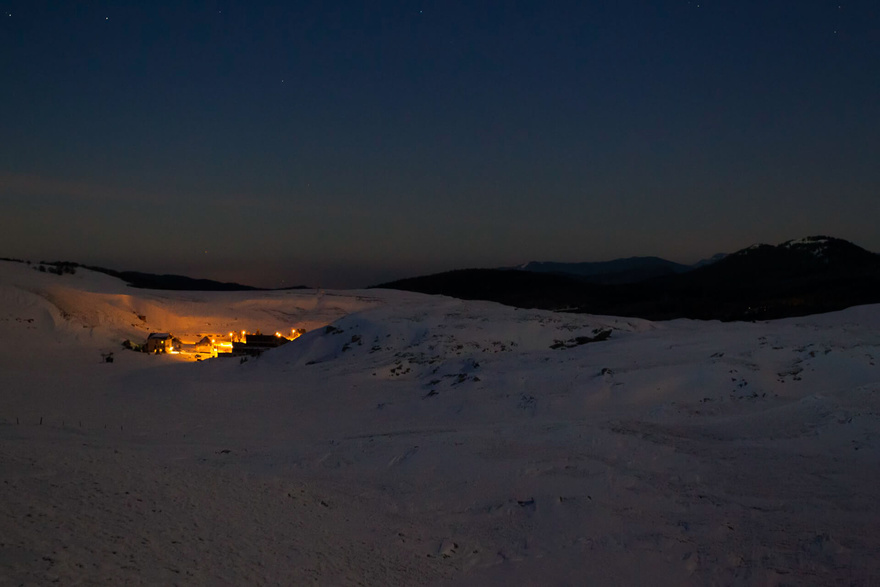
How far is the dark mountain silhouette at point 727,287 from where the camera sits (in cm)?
3262

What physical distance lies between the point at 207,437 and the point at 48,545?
590 cm

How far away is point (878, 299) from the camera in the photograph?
1168 inches

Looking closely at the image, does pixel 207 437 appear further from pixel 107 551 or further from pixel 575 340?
pixel 575 340

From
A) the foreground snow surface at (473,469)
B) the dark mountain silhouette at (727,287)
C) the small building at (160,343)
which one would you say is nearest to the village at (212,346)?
the small building at (160,343)

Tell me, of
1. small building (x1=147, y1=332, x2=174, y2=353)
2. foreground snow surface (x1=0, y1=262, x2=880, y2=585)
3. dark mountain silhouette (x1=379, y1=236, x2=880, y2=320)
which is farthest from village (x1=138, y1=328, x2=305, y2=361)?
dark mountain silhouette (x1=379, y1=236, x2=880, y2=320)

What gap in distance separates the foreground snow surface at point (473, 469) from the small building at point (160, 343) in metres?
7.59

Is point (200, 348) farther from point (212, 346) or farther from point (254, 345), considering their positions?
point (254, 345)

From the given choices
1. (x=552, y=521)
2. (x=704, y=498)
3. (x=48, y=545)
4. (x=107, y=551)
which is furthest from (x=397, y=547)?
(x=704, y=498)

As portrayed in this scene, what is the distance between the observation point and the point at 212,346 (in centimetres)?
2694

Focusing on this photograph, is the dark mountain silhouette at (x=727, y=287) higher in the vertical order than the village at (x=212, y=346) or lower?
higher

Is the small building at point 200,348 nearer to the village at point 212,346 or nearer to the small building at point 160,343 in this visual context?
the village at point 212,346

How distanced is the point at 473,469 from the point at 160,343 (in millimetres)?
21253

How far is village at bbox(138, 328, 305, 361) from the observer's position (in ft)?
80.6

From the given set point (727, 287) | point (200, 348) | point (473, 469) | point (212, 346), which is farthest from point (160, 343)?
point (727, 287)
